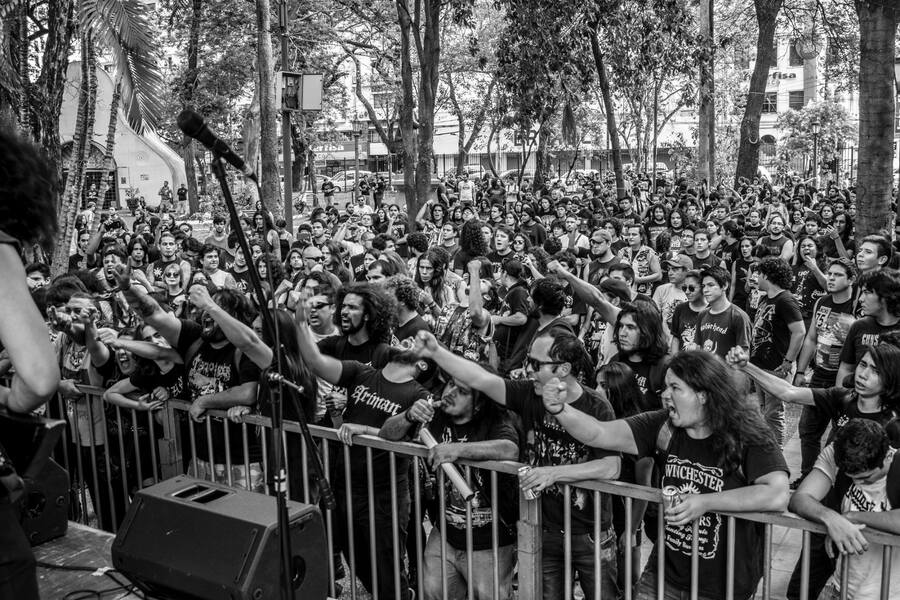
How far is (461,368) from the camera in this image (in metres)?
4.53

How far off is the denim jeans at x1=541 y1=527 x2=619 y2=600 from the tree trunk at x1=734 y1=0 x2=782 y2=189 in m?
20.3

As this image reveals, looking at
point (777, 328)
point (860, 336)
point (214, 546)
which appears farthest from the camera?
point (777, 328)

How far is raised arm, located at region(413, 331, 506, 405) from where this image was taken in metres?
4.41

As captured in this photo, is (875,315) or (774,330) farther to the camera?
(774,330)

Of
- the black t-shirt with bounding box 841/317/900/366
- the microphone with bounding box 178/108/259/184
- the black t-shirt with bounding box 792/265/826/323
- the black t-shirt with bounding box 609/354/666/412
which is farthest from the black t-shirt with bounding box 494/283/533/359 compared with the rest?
the microphone with bounding box 178/108/259/184

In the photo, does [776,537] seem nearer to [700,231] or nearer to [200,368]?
[200,368]

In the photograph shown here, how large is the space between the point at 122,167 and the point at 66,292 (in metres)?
41.7

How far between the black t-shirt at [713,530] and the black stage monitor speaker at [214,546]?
1515mm

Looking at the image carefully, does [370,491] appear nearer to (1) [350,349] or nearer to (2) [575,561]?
(2) [575,561]

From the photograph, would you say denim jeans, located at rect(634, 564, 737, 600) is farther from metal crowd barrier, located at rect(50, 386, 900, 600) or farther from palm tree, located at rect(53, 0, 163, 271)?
palm tree, located at rect(53, 0, 163, 271)

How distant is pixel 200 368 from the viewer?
5.67 meters

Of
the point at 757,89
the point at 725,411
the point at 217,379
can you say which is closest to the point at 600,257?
the point at 217,379

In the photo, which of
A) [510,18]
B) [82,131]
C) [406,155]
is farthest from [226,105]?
[82,131]

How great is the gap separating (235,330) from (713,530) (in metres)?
2.63
